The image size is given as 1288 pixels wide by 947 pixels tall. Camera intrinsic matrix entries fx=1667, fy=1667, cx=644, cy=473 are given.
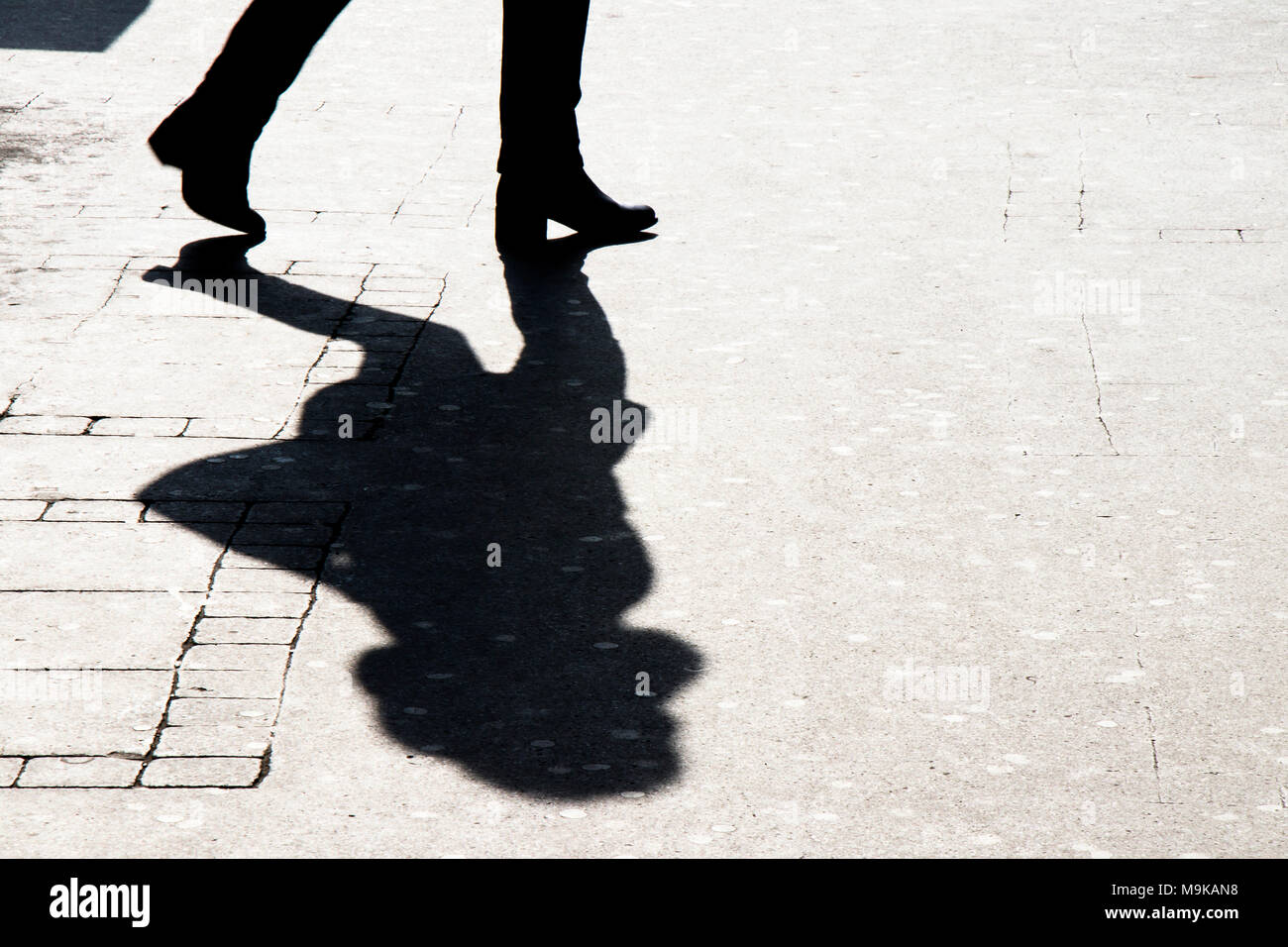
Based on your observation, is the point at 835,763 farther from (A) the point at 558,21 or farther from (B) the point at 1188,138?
(B) the point at 1188,138

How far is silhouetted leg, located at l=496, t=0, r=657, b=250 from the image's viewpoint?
623 cm

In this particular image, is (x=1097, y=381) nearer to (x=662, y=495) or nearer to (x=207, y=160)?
(x=662, y=495)

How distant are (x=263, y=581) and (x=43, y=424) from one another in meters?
1.25

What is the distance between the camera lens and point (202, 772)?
323 centimetres

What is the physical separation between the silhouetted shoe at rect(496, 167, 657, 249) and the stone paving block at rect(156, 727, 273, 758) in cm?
341

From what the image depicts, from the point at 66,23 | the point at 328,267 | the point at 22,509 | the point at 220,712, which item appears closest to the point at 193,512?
the point at 22,509

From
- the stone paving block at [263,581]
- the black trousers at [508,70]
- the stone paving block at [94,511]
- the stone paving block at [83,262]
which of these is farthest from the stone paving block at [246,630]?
the black trousers at [508,70]

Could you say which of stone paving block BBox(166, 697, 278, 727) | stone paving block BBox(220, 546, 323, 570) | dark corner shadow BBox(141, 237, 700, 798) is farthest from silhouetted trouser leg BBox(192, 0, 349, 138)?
stone paving block BBox(166, 697, 278, 727)

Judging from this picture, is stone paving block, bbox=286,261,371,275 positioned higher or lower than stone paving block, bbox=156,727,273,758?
lower

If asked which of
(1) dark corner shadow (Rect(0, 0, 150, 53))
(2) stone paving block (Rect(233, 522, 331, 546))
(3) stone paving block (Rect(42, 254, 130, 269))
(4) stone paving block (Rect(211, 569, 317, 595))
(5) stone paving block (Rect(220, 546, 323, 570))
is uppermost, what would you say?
(4) stone paving block (Rect(211, 569, 317, 595))

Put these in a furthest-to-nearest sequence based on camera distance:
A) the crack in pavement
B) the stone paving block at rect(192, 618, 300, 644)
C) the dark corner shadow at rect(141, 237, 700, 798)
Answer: the crack in pavement, the stone paving block at rect(192, 618, 300, 644), the dark corner shadow at rect(141, 237, 700, 798)

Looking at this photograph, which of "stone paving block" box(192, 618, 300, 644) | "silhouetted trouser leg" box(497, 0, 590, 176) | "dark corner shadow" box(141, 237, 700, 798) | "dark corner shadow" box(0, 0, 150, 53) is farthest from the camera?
"dark corner shadow" box(0, 0, 150, 53)

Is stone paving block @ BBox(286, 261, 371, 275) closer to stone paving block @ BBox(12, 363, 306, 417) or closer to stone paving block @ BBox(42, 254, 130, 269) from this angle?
stone paving block @ BBox(42, 254, 130, 269)

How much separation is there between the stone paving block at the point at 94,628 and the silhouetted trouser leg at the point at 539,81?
2.90 meters
